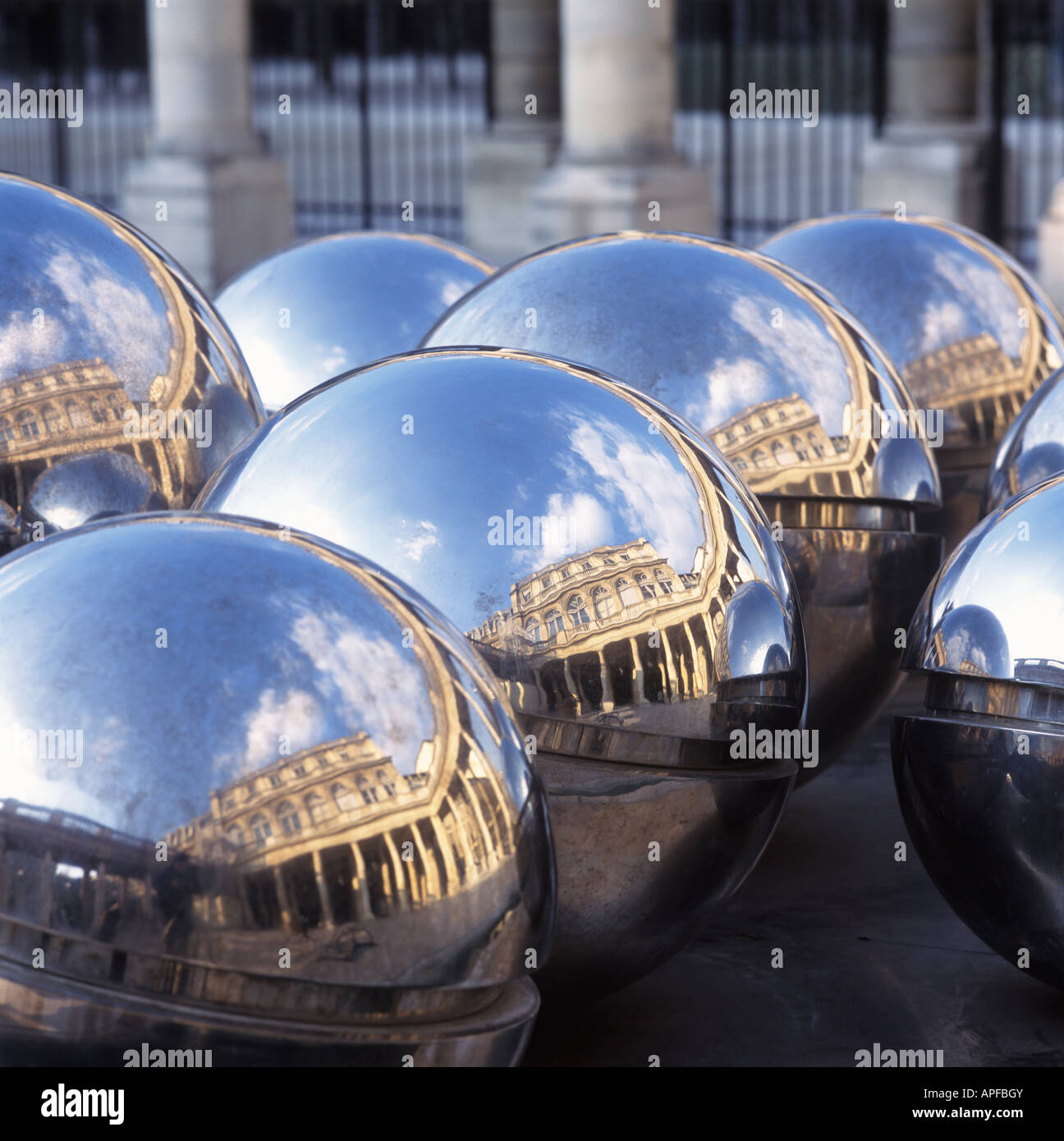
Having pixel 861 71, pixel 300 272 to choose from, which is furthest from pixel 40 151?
pixel 300 272

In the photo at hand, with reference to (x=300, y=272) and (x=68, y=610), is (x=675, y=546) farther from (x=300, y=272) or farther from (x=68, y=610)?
(x=300, y=272)

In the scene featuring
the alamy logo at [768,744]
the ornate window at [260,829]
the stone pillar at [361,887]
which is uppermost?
the ornate window at [260,829]

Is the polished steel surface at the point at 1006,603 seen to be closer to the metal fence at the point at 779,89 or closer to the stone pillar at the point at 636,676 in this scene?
the stone pillar at the point at 636,676

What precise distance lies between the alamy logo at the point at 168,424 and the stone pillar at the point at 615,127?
40.8 feet

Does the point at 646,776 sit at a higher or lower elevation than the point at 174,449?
lower

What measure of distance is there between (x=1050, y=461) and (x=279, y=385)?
2.79 m

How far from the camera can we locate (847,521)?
5895 millimetres

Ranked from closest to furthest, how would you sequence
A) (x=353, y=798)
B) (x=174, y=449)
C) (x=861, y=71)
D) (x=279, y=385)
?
(x=353, y=798), (x=174, y=449), (x=279, y=385), (x=861, y=71)

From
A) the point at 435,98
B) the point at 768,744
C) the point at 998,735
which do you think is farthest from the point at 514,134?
the point at 998,735

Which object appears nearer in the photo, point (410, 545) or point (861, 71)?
point (410, 545)

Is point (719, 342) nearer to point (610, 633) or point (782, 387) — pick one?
point (782, 387)

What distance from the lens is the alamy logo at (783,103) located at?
27.2 m

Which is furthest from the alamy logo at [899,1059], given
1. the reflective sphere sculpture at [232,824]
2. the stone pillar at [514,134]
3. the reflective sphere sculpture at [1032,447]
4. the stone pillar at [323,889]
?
the stone pillar at [514,134]
